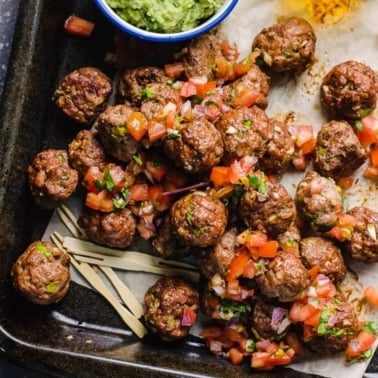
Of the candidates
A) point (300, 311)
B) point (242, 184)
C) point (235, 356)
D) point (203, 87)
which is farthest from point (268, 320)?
point (203, 87)

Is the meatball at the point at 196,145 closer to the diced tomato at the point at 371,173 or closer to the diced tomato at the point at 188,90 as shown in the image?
the diced tomato at the point at 188,90

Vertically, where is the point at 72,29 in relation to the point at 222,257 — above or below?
above

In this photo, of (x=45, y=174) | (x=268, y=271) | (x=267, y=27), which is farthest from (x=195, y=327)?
(x=267, y=27)

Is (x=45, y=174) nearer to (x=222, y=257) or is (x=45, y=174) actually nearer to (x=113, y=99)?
(x=113, y=99)

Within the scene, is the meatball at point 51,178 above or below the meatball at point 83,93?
below

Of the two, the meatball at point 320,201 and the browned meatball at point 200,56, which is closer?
the meatball at point 320,201

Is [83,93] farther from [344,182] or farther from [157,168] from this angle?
[344,182]

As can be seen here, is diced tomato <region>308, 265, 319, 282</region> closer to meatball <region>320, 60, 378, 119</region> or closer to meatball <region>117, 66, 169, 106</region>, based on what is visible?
meatball <region>320, 60, 378, 119</region>

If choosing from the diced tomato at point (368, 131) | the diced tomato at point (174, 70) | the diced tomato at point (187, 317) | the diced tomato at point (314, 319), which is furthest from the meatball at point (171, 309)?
the diced tomato at point (368, 131)
